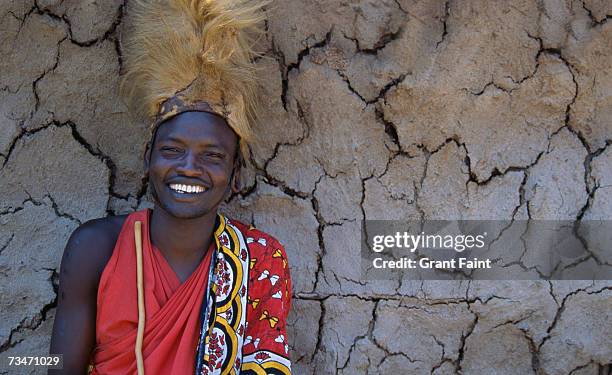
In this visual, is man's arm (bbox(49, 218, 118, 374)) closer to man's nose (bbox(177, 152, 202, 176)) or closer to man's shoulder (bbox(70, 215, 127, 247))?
man's shoulder (bbox(70, 215, 127, 247))

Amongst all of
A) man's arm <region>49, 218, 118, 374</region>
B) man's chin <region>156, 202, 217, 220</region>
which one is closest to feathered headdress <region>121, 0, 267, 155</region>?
man's chin <region>156, 202, 217, 220</region>

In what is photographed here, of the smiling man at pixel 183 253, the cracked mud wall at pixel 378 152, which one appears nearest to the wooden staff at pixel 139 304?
the smiling man at pixel 183 253

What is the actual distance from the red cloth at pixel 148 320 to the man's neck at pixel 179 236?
0.08 m

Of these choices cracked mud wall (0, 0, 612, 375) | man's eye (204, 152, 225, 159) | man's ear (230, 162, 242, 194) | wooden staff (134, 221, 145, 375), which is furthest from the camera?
cracked mud wall (0, 0, 612, 375)

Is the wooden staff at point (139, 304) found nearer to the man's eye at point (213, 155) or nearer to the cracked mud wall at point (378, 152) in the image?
the man's eye at point (213, 155)

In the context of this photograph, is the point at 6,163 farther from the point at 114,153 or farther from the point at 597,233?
the point at 597,233

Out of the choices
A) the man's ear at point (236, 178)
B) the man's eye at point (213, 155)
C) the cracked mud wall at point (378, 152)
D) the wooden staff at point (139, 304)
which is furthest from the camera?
the cracked mud wall at point (378, 152)

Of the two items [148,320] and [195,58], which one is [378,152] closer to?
[195,58]

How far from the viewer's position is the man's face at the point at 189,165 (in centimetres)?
210

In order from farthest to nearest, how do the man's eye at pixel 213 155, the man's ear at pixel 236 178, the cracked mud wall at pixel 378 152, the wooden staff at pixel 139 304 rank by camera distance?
the cracked mud wall at pixel 378 152 → the man's ear at pixel 236 178 → the man's eye at pixel 213 155 → the wooden staff at pixel 139 304

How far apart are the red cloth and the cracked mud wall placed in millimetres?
467

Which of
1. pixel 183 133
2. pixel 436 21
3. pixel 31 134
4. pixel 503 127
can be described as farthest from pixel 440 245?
pixel 31 134

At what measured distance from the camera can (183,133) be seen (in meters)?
2.10

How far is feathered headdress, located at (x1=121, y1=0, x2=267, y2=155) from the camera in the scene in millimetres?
2152
